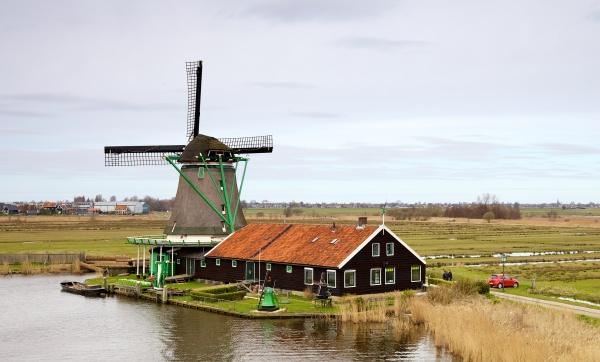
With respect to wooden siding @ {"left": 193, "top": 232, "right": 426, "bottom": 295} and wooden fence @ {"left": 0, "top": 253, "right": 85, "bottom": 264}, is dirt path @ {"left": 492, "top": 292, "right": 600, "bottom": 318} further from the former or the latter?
wooden fence @ {"left": 0, "top": 253, "right": 85, "bottom": 264}

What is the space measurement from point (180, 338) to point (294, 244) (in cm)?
1630

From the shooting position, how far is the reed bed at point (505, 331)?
28391 millimetres

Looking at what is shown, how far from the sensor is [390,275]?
4922 cm

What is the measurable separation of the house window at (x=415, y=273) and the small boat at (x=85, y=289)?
911 inches

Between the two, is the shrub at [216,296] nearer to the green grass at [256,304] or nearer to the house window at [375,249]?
the green grass at [256,304]

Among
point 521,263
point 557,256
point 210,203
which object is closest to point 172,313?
point 210,203

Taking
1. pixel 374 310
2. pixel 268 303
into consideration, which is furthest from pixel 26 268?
pixel 374 310

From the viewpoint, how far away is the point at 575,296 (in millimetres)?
→ 47719

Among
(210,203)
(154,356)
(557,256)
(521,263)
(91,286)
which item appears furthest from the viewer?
(557,256)

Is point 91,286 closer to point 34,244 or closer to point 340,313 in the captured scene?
point 340,313

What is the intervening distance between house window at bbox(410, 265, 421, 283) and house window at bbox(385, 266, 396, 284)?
1818 mm

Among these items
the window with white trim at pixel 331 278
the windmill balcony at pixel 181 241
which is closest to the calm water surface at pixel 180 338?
the window with white trim at pixel 331 278

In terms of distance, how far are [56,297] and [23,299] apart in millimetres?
2326

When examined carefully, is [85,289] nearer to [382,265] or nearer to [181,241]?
[181,241]
